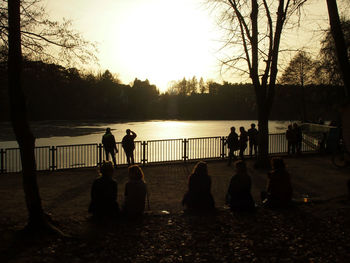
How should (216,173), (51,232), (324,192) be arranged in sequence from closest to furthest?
(51,232), (324,192), (216,173)

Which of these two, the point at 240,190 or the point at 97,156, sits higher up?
the point at 240,190

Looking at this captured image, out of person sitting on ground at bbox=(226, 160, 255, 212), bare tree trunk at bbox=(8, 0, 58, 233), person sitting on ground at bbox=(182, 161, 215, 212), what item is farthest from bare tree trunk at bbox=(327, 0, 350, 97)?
bare tree trunk at bbox=(8, 0, 58, 233)

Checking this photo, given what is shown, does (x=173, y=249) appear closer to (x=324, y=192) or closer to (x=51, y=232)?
(x=51, y=232)

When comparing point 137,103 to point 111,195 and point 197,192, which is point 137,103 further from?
point 111,195

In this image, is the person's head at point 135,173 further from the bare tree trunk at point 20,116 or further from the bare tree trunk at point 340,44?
the bare tree trunk at point 340,44

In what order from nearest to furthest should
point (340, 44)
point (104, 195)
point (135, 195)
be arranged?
point (104, 195)
point (135, 195)
point (340, 44)

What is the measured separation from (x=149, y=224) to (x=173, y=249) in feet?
4.32

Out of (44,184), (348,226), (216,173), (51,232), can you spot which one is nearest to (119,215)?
(51,232)

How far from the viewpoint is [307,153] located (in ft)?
62.3

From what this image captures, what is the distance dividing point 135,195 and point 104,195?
2.06 ft

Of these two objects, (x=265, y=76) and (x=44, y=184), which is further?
(x=265, y=76)

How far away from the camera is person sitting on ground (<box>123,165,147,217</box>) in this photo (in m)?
7.07

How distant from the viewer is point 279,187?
7.78 m

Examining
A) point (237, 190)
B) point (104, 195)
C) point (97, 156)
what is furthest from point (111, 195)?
point (97, 156)
